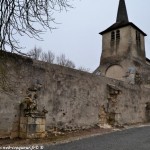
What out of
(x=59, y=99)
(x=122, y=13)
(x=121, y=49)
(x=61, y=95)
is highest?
(x=122, y=13)

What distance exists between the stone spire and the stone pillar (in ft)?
80.8

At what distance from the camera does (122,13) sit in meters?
32.7

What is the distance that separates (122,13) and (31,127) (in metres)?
26.4

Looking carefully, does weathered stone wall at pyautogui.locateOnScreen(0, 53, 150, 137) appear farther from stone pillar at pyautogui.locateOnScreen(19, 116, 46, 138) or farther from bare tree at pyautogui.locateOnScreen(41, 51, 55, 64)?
bare tree at pyautogui.locateOnScreen(41, 51, 55, 64)

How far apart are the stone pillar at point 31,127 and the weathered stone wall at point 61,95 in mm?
292

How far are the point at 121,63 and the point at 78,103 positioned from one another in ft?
50.9

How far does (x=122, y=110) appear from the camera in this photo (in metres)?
16.0

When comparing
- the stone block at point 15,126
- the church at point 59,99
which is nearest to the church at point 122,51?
the church at point 59,99

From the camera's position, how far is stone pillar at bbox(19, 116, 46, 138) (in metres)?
9.11

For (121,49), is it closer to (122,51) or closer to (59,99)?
(122,51)

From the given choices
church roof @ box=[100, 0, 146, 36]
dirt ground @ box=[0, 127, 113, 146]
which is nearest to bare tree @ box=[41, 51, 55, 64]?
church roof @ box=[100, 0, 146, 36]

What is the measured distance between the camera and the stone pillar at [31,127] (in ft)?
29.9

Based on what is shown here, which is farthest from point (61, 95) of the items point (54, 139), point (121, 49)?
point (121, 49)

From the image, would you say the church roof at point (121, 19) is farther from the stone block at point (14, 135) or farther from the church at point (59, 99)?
the stone block at point (14, 135)
